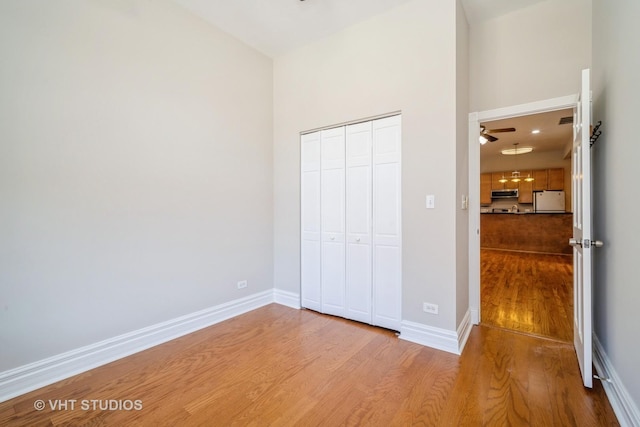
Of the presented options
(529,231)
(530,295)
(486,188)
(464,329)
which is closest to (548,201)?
(486,188)

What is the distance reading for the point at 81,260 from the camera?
6.77 ft

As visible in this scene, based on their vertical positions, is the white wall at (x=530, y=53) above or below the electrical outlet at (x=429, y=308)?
above

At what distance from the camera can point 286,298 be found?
3475 millimetres

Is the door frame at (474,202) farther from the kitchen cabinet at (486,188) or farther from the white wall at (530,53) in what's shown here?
the kitchen cabinet at (486,188)

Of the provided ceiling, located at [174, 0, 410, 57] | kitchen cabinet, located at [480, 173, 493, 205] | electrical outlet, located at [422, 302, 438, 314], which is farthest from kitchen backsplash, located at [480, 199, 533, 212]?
ceiling, located at [174, 0, 410, 57]

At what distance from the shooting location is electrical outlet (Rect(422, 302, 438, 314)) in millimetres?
2408

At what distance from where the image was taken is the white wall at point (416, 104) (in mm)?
2344

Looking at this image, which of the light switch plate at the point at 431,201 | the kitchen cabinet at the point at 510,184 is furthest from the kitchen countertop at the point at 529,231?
the light switch plate at the point at 431,201

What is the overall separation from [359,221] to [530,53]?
2.27m

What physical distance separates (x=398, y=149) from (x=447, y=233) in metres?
0.91

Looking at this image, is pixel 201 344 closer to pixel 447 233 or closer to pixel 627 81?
pixel 447 233

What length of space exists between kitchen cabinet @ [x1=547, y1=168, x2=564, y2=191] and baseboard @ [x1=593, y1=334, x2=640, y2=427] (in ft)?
25.4

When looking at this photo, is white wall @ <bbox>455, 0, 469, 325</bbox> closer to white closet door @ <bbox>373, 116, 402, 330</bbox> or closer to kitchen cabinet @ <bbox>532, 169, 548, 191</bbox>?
white closet door @ <bbox>373, 116, 402, 330</bbox>

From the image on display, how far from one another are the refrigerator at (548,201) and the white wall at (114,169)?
898cm
